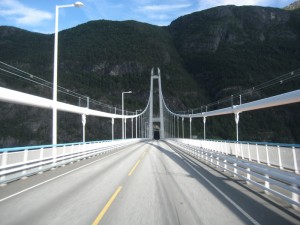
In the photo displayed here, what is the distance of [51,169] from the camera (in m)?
19.3

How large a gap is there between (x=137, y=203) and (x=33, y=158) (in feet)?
27.6

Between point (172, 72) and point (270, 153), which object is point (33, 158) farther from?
point (172, 72)

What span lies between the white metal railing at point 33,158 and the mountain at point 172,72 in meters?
66.3

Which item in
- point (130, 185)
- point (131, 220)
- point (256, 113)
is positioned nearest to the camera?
point (131, 220)

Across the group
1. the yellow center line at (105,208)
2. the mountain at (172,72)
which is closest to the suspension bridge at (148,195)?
the yellow center line at (105,208)

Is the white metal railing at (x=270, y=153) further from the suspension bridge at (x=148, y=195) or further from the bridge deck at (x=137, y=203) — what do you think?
the bridge deck at (x=137, y=203)

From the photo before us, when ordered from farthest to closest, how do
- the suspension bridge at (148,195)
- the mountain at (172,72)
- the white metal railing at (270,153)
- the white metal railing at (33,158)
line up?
1. the mountain at (172,72)
2. the white metal railing at (270,153)
3. the white metal railing at (33,158)
4. the suspension bridge at (148,195)

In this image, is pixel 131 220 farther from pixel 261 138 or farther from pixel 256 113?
pixel 256 113

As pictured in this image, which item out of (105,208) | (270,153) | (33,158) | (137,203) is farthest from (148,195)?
(270,153)

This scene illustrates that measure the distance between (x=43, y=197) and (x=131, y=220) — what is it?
3950 mm

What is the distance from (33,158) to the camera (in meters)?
16.5

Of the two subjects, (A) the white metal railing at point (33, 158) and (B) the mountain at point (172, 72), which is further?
(B) the mountain at point (172, 72)

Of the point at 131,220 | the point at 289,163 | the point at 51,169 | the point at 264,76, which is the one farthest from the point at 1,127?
the point at 264,76

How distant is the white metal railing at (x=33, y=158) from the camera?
13.6 metres
